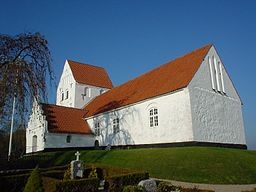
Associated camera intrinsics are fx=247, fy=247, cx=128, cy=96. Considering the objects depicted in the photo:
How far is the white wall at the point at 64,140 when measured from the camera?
Answer: 25719mm

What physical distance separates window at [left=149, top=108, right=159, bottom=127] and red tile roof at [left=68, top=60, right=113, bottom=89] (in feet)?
Answer: 57.8

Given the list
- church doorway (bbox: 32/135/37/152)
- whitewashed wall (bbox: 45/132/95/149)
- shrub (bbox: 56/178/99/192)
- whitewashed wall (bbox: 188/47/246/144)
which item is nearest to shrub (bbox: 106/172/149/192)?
shrub (bbox: 56/178/99/192)

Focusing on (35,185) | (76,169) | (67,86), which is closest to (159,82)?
(76,169)

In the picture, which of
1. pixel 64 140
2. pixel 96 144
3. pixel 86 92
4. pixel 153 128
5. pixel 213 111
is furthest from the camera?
pixel 86 92

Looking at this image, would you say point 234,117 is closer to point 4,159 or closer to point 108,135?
point 108,135

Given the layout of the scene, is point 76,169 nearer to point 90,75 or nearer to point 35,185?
point 35,185

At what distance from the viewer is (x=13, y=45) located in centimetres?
1141

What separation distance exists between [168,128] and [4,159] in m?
13.4

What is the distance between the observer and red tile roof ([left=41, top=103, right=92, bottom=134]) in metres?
26.6

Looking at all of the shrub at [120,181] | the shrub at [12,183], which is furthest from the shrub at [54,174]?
the shrub at [120,181]

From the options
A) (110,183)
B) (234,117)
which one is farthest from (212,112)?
(110,183)

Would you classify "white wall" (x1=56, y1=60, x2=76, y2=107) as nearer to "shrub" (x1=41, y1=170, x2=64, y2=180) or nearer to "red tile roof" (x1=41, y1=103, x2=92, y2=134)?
"red tile roof" (x1=41, y1=103, x2=92, y2=134)

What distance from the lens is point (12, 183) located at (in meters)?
11.5

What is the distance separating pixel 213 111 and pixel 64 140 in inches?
614
